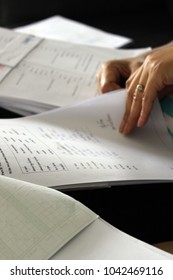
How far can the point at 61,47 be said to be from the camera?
909 millimetres

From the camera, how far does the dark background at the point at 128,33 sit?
46 cm

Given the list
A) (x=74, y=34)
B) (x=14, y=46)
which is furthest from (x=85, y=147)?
(x=74, y=34)

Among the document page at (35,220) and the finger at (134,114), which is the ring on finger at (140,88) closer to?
the finger at (134,114)

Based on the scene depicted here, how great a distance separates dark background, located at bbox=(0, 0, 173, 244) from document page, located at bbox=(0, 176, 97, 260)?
0.28 ft

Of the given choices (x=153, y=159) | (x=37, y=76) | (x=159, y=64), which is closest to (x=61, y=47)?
(x=37, y=76)

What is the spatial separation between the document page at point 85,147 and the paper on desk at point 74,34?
38 centimetres

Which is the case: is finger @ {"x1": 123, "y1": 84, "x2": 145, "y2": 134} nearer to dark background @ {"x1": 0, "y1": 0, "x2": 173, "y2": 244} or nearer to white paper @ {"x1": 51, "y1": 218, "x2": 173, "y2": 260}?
dark background @ {"x1": 0, "y1": 0, "x2": 173, "y2": 244}

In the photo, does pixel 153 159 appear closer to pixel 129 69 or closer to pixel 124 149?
pixel 124 149

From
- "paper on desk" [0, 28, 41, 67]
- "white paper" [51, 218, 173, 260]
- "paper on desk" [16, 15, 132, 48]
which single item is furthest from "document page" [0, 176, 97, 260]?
"paper on desk" [16, 15, 132, 48]

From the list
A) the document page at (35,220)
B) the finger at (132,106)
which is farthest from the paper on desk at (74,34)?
the document page at (35,220)

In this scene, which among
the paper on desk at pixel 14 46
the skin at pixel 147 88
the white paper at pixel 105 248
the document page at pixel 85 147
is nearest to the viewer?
the white paper at pixel 105 248

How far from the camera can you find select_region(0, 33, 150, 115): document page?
0.69 meters
